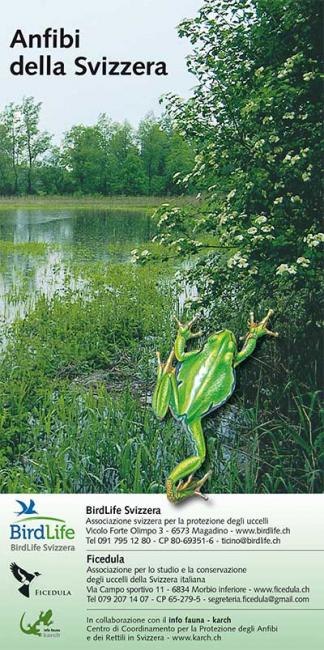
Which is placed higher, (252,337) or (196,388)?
(252,337)

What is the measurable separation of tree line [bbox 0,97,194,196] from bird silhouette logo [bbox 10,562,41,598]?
1932 mm

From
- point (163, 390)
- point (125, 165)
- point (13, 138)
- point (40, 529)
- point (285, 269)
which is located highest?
point (13, 138)

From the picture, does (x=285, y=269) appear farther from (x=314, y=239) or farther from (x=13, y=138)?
(x=13, y=138)

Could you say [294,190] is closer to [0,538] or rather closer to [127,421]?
[127,421]

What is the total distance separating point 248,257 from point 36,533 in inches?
65.2

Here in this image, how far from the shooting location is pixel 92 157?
4359mm

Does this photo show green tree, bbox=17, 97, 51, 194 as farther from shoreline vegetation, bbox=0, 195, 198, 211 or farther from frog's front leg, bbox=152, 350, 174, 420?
frog's front leg, bbox=152, 350, 174, 420

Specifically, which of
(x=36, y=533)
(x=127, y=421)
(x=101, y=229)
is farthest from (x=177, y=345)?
(x=36, y=533)

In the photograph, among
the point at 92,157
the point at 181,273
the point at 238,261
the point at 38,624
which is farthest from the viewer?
the point at 92,157

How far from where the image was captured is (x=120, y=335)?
432cm

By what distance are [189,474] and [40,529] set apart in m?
0.73

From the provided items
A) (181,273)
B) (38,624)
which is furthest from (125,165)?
(38,624)

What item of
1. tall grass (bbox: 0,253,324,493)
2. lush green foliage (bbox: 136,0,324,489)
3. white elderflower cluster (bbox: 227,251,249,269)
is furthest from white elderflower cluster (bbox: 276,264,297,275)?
tall grass (bbox: 0,253,324,493)

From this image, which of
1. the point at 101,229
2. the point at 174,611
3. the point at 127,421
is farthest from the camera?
the point at 101,229
